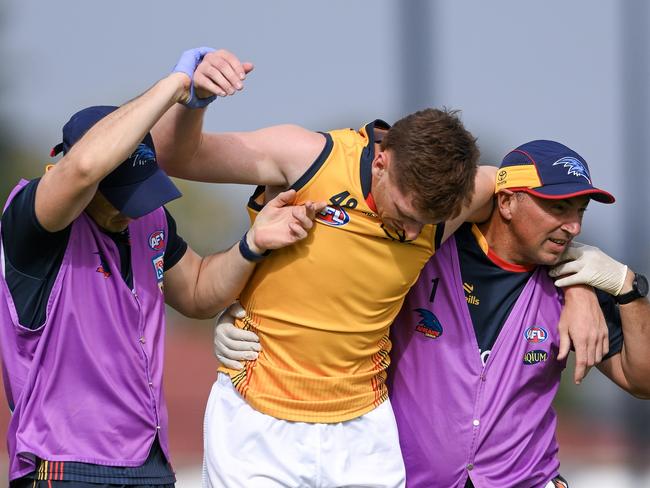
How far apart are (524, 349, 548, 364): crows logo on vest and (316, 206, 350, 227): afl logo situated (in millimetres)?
598

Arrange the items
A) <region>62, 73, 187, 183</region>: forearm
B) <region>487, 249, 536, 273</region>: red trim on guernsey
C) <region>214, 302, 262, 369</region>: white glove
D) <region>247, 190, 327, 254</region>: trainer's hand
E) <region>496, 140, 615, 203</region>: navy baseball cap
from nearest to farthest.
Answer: <region>62, 73, 187, 183</region>: forearm < <region>247, 190, 327, 254</region>: trainer's hand < <region>214, 302, 262, 369</region>: white glove < <region>496, 140, 615, 203</region>: navy baseball cap < <region>487, 249, 536, 273</region>: red trim on guernsey

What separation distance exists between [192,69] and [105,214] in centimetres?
34

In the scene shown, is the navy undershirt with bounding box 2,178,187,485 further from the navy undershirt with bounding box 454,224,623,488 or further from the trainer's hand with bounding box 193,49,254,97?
the navy undershirt with bounding box 454,224,623,488

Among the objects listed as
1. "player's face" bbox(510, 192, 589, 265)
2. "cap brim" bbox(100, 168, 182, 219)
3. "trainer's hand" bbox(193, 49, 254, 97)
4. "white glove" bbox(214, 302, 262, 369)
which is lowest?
"white glove" bbox(214, 302, 262, 369)

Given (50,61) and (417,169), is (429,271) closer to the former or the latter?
(417,169)

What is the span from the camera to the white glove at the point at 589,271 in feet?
8.57

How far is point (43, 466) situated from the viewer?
6.96 ft

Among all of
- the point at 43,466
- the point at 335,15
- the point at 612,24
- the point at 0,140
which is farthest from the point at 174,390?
the point at 612,24

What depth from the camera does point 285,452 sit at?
2.35m

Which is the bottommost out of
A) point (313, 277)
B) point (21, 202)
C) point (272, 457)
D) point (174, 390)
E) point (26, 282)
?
point (174, 390)

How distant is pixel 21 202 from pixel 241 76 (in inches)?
19.0

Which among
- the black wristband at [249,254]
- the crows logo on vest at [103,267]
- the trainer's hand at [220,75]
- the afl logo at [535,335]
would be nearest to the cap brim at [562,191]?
the afl logo at [535,335]

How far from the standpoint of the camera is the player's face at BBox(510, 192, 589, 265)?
2562 mm

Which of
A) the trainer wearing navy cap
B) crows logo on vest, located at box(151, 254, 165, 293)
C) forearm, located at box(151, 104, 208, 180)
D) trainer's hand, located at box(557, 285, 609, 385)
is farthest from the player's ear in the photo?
crows logo on vest, located at box(151, 254, 165, 293)
